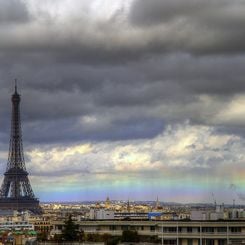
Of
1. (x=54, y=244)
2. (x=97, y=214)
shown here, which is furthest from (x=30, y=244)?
(x=97, y=214)

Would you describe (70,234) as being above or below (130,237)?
above

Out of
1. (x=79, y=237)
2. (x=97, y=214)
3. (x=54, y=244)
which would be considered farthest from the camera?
(x=97, y=214)

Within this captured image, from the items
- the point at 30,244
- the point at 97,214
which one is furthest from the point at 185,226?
the point at 97,214

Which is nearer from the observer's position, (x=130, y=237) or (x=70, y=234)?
(x=70, y=234)

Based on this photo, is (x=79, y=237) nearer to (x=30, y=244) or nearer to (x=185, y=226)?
(x=30, y=244)

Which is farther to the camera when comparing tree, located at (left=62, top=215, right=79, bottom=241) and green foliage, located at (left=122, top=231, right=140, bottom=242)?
green foliage, located at (left=122, top=231, right=140, bottom=242)

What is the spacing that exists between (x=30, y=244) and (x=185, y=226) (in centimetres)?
1906

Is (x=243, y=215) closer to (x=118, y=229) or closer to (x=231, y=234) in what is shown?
(x=118, y=229)

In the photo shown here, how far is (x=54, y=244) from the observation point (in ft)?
330

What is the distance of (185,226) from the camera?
336 feet

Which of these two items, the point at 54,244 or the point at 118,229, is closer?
the point at 54,244

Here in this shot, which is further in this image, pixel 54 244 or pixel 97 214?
pixel 97 214

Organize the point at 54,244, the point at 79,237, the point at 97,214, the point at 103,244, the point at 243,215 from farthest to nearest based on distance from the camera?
1. the point at 97,214
2. the point at 243,215
3. the point at 79,237
4. the point at 54,244
5. the point at 103,244

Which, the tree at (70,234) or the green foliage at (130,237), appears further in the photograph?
the green foliage at (130,237)
